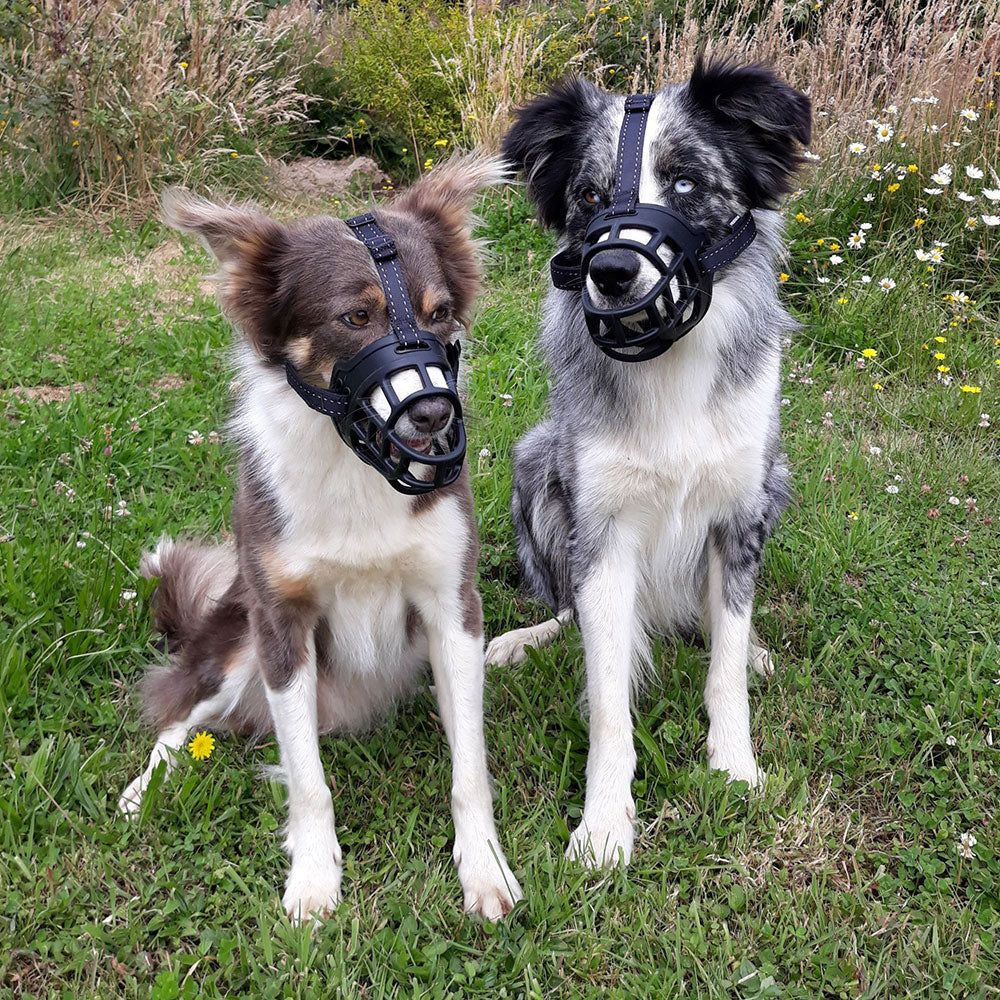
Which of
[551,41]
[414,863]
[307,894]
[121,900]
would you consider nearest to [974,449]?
[414,863]

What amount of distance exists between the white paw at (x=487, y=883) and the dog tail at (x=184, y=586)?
1.25 metres

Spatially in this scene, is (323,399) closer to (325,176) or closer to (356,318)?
(356,318)

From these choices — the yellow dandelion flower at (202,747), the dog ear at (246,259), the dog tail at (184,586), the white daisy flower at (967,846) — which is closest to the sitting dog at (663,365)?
the white daisy flower at (967,846)

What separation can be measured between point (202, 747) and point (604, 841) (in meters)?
1.16

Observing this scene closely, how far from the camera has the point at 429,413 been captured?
78.7 inches

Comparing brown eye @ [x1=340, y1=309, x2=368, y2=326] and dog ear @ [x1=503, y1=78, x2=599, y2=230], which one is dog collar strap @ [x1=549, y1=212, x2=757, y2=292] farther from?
brown eye @ [x1=340, y1=309, x2=368, y2=326]

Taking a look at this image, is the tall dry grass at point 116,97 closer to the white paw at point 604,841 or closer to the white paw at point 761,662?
the white paw at point 761,662

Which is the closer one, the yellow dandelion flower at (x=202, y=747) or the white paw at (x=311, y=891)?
the white paw at (x=311, y=891)

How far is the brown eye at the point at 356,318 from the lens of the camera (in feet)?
7.13

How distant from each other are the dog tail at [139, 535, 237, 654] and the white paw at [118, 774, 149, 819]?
543mm

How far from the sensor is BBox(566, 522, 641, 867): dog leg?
8.41ft

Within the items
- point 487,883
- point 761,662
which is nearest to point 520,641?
point 761,662

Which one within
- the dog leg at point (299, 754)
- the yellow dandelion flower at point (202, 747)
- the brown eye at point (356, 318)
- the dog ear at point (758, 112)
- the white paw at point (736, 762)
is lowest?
the white paw at point (736, 762)

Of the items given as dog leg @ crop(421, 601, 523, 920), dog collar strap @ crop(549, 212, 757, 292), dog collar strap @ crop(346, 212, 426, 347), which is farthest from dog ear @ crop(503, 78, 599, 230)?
dog leg @ crop(421, 601, 523, 920)
